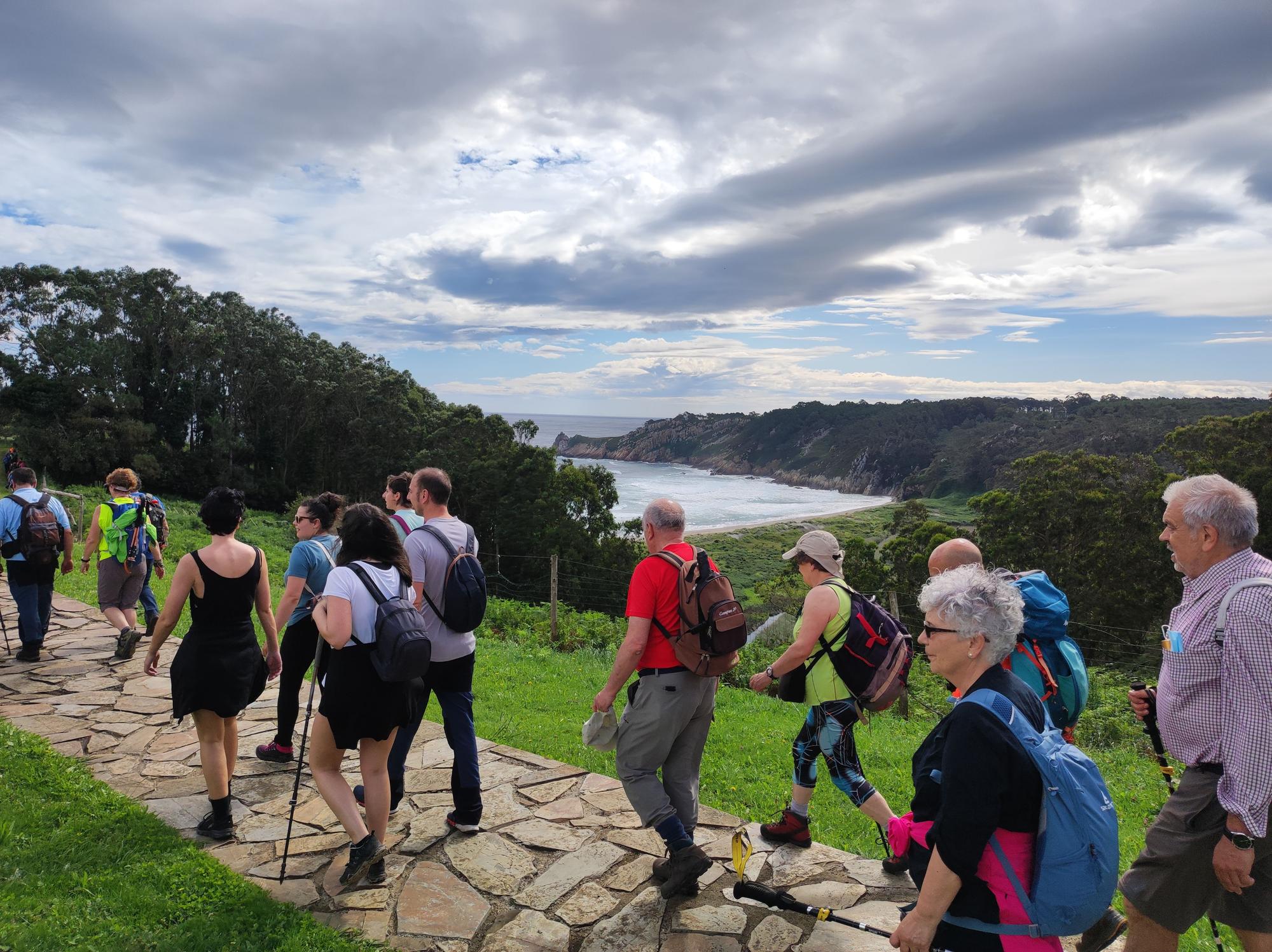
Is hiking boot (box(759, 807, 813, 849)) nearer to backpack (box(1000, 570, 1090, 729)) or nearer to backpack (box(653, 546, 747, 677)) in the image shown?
backpack (box(653, 546, 747, 677))

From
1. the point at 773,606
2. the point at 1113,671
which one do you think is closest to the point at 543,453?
the point at 773,606

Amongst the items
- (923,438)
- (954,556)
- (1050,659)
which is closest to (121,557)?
(954,556)

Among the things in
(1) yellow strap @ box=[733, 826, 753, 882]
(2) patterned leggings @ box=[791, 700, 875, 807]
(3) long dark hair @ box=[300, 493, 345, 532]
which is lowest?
(1) yellow strap @ box=[733, 826, 753, 882]

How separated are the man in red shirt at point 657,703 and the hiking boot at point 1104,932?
1.61m

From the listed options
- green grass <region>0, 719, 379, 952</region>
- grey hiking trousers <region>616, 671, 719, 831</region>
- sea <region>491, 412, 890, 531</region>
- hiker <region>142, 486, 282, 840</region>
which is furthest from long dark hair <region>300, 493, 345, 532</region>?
sea <region>491, 412, 890, 531</region>

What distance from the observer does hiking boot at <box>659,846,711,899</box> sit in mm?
3551

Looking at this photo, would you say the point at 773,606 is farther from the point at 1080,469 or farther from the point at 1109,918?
the point at 1109,918

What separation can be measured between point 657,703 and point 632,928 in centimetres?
102

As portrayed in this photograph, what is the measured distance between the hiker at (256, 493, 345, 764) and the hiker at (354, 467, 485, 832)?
854mm

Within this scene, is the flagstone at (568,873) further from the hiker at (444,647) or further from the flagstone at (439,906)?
the hiker at (444,647)

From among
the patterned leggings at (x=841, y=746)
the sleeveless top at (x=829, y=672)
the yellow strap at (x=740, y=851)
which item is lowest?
the yellow strap at (x=740, y=851)

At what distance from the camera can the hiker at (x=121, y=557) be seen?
23.1 feet

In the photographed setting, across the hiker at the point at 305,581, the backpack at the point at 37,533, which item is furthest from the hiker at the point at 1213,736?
the backpack at the point at 37,533

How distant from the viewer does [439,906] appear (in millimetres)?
3611
